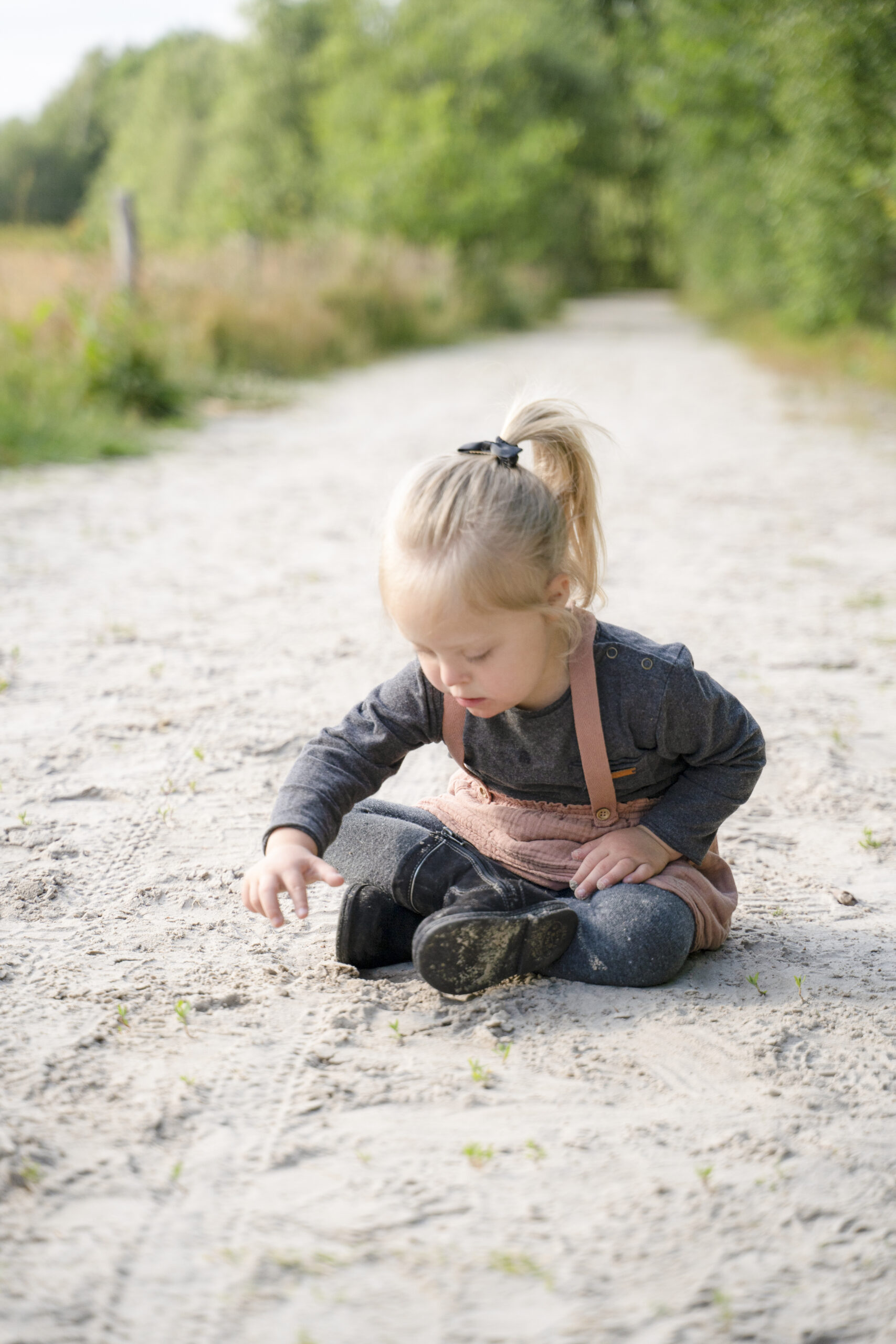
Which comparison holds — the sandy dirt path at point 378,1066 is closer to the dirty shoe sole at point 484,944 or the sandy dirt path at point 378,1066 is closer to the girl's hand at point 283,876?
the dirty shoe sole at point 484,944

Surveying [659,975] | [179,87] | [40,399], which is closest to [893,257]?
[40,399]

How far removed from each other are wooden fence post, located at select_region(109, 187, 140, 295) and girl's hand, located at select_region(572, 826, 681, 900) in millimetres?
9588

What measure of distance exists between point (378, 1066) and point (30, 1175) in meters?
0.51

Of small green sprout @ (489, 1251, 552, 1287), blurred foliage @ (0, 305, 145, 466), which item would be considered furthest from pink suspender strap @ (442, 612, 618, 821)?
blurred foliage @ (0, 305, 145, 466)

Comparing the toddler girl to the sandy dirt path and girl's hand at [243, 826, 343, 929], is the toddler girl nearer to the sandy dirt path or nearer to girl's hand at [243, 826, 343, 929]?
girl's hand at [243, 826, 343, 929]

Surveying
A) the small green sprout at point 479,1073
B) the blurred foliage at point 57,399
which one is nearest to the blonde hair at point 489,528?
the small green sprout at point 479,1073

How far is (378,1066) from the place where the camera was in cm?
177

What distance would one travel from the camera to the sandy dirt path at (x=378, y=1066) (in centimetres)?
133

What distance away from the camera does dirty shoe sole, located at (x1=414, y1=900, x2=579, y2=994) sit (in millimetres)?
1887

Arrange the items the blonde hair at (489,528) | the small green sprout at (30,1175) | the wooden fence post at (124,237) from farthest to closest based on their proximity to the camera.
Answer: the wooden fence post at (124,237) → the blonde hair at (489,528) → the small green sprout at (30,1175)

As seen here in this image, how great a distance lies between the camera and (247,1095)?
5.56ft

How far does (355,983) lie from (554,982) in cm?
35

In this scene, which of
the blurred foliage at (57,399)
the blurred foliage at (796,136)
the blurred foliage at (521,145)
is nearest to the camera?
the blurred foliage at (57,399)

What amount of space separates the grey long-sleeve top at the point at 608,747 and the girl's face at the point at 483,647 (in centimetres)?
13
